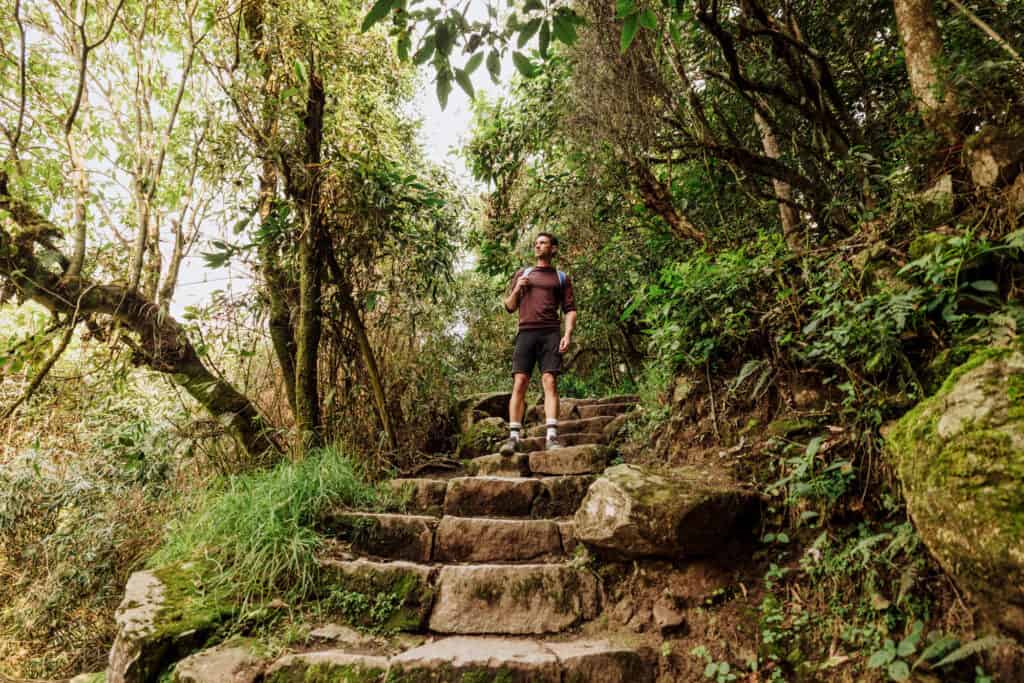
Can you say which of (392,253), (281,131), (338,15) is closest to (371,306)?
(392,253)

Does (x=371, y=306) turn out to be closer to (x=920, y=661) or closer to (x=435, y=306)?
(x=435, y=306)

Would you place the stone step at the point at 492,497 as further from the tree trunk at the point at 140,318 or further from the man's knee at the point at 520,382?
the tree trunk at the point at 140,318

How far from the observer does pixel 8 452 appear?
14.6ft

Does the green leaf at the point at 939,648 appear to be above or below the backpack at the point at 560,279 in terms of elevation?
below

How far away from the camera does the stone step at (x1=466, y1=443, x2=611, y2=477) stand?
3920 millimetres

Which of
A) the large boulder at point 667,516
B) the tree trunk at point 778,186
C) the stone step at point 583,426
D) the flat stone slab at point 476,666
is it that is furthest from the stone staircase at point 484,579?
the tree trunk at point 778,186

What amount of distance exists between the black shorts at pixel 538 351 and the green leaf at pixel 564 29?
2926 mm

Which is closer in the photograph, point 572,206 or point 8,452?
point 8,452

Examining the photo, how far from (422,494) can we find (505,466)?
2.55 feet

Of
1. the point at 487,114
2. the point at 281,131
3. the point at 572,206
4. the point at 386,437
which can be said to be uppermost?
the point at 487,114

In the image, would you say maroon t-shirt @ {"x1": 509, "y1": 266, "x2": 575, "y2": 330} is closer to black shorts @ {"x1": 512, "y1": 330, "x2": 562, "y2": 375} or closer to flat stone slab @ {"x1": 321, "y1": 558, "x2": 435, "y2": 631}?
black shorts @ {"x1": 512, "y1": 330, "x2": 562, "y2": 375}

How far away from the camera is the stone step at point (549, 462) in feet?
12.9

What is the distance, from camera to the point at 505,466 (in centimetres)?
416

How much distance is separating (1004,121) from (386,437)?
14.6 ft
